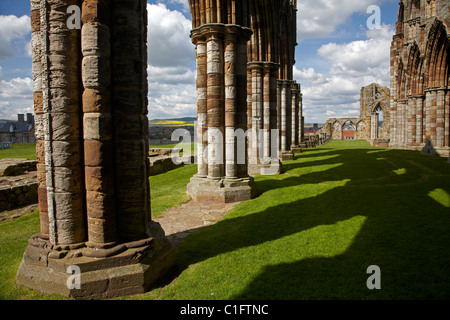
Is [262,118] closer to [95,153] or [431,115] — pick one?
[95,153]

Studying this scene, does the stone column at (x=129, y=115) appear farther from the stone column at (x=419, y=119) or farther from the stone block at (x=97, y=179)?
the stone column at (x=419, y=119)

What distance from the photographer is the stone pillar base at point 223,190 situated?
822 centimetres

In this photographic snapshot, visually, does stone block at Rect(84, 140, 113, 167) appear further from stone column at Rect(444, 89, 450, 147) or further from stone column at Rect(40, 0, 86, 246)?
stone column at Rect(444, 89, 450, 147)

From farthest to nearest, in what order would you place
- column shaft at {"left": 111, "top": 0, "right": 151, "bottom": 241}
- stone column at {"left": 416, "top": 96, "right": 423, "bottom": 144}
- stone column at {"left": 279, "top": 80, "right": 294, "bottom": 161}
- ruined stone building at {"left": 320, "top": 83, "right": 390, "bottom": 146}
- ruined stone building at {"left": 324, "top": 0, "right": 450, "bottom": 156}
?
ruined stone building at {"left": 320, "top": 83, "right": 390, "bottom": 146} → stone column at {"left": 416, "top": 96, "right": 423, "bottom": 144} → ruined stone building at {"left": 324, "top": 0, "right": 450, "bottom": 156} → stone column at {"left": 279, "top": 80, "right": 294, "bottom": 161} → column shaft at {"left": 111, "top": 0, "right": 151, "bottom": 241}

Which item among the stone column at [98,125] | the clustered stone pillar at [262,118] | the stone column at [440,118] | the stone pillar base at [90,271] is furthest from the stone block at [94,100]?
the stone column at [440,118]

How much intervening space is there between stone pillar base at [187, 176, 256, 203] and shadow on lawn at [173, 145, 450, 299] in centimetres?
131

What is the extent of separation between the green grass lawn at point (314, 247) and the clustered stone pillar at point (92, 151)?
473 mm

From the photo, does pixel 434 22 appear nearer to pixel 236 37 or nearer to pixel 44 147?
pixel 236 37

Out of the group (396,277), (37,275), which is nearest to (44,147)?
(37,275)

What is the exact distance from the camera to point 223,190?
820 centimetres

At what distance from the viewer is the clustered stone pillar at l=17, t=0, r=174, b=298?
12.0 feet

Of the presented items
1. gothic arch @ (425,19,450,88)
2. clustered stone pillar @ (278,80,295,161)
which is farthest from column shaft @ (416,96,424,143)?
clustered stone pillar @ (278,80,295,161)

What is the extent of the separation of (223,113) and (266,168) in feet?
16.4

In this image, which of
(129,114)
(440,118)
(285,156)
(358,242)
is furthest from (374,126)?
(129,114)
